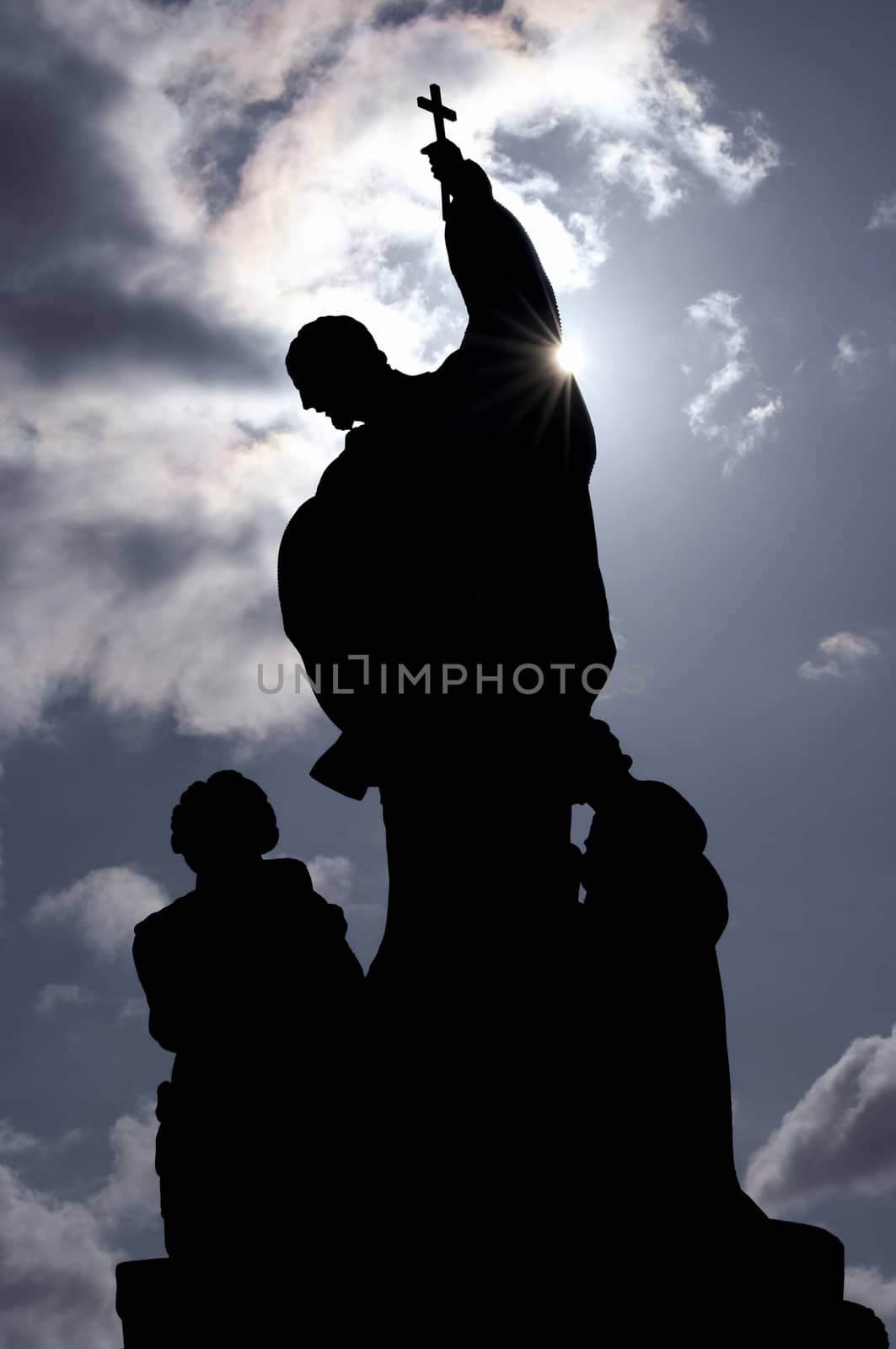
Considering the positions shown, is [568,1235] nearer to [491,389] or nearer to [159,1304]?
[159,1304]

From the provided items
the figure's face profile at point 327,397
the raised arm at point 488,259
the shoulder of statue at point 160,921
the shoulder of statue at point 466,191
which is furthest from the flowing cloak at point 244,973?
the shoulder of statue at point 466,191

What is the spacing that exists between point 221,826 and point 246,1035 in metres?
0.80

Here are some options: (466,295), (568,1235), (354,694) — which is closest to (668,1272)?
(568,1235)

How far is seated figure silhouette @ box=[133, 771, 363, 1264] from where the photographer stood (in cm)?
499

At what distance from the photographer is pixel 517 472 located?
6102 mm

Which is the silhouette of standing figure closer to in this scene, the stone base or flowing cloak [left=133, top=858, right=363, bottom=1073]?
flowing cloak [left=133, top=858, right=363, bottom=1073]

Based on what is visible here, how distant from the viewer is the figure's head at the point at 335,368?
20.3 feet

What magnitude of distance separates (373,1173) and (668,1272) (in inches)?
41.5

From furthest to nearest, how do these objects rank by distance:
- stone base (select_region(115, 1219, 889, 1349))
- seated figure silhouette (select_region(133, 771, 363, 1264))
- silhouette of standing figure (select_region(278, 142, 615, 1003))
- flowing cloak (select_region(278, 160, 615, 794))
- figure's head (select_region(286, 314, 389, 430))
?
figure's head (select_region(286, 314, 389, 430)), flowing cloak (select_region(278, 160, 615, 794)), silhouette of standing figure (select_region(278, 142, 615, 1003)), seated figure silhouette (select_region(133, 771, 363, 1264)), stone base (select_region(115, 1219, 889, 1349))

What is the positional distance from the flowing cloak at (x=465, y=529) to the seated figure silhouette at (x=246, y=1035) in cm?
65

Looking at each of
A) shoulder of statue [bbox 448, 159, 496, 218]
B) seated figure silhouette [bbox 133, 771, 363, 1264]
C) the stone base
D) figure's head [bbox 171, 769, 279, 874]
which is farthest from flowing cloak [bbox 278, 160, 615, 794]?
the stone base

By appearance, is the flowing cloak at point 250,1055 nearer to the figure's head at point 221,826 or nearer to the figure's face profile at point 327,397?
the figure's head at point 221,826

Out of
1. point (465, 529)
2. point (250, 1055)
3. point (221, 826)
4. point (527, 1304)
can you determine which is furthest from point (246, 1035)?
point (465, 529)

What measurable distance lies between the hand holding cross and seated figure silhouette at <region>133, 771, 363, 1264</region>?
2.70 meters
